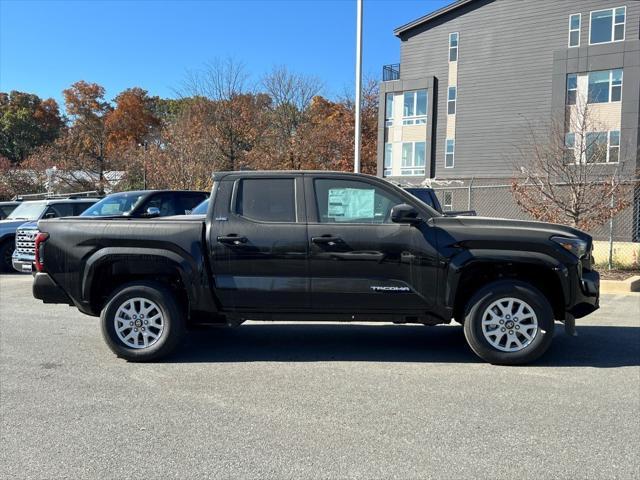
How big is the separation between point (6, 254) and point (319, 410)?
1276cm

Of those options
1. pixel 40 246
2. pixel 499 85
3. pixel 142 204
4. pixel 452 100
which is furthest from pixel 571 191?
pixel 452 100

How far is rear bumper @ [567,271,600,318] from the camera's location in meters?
5.61

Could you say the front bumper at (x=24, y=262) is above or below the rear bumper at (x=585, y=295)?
below

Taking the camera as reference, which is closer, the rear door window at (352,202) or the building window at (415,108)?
the rear door window at (352,202)

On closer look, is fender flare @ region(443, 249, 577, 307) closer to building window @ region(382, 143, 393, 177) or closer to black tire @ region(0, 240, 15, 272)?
black tire @ region(0, 240, 15, 272)

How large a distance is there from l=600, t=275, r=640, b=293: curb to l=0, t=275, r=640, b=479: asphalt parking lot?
13.8ft

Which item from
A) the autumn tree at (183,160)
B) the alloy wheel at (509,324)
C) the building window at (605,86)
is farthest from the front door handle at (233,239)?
the building window at (605,86)

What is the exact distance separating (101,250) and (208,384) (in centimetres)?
185

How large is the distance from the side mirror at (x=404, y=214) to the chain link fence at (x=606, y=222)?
896 centimetres

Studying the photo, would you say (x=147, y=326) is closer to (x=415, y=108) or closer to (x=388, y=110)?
(x=415, y=108)

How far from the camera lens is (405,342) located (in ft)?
22.3

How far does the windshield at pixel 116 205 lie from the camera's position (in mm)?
11594

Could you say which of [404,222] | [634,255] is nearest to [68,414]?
[404,222]

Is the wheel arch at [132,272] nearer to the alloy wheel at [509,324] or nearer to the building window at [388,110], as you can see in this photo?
the alloy wheel at [509,324]
